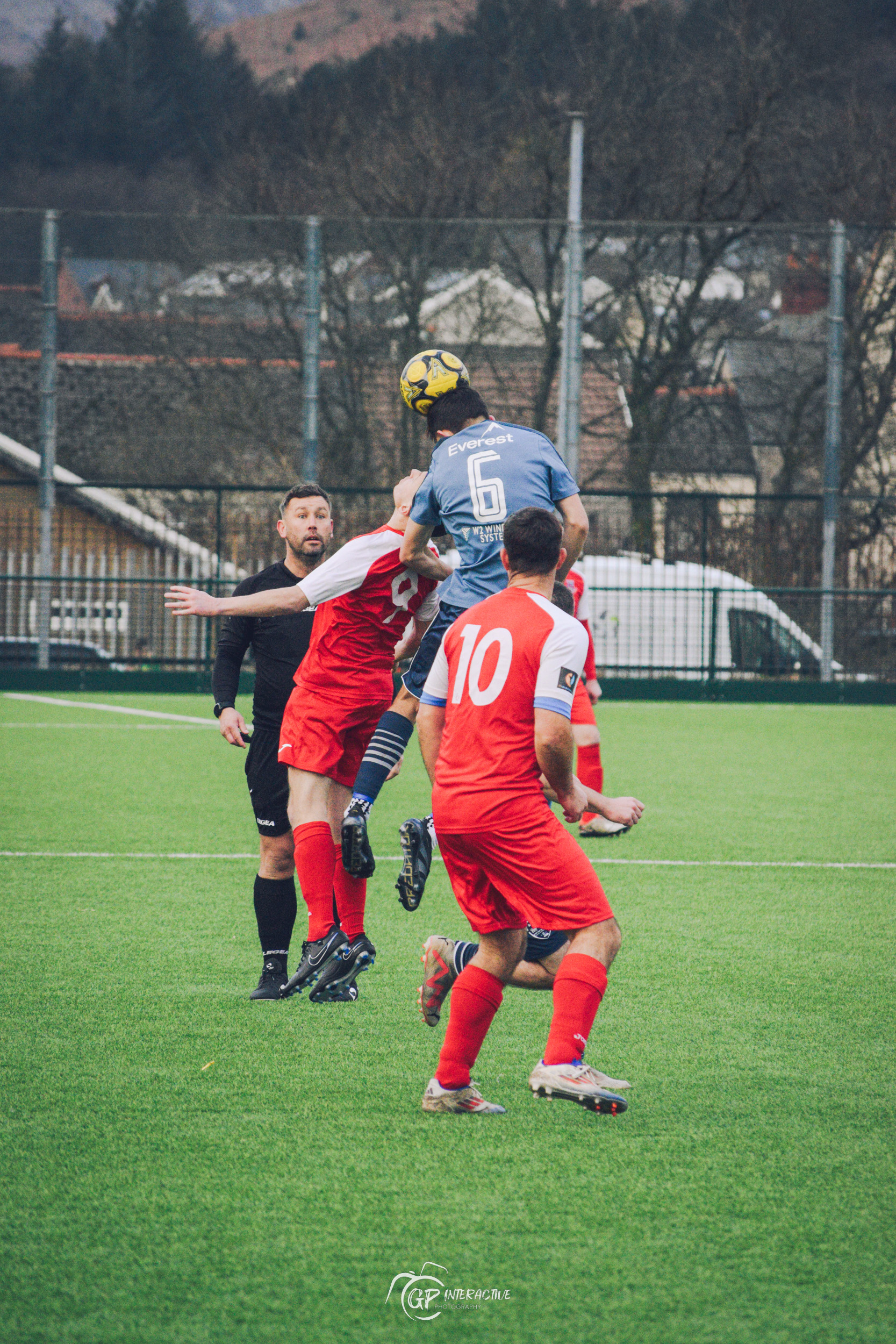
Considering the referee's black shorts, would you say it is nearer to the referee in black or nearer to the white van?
the referee in black

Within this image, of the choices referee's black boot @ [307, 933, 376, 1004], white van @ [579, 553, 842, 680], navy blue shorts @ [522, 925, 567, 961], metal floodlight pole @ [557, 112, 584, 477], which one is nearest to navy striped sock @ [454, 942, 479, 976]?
navy blue shorts @ [522, 925, 567, 961]

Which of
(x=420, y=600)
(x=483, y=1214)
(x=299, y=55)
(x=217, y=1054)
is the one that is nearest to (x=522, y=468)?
(x=420, y=600)

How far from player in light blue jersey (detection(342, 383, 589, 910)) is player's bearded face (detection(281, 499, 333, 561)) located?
0.50 metres

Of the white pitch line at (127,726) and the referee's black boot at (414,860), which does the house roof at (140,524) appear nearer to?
the white pitch line at (127,726)

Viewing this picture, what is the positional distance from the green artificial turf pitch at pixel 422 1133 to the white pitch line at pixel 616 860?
12 cm

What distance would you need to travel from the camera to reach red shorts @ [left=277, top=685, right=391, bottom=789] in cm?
531

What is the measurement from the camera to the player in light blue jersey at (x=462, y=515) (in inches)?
201

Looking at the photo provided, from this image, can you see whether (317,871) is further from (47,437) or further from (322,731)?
(47,437)

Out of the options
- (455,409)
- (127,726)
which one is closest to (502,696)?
(455,409)

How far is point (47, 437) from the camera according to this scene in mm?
18453

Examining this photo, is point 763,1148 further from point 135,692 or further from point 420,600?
point 135,692

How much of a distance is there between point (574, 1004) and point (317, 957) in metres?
1.35

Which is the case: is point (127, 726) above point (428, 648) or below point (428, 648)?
below

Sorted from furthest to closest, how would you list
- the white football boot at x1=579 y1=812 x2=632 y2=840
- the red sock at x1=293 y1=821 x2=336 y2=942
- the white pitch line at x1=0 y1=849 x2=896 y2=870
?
the white football boot at x1=579 y1=812 x2=632 y2=840 < the white pitch line at x1=0 y1=849 x2=896 y2=870 < the red sock at x1=293 y1=821 x2=336 y2=942
